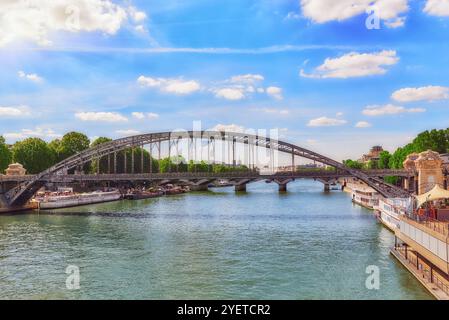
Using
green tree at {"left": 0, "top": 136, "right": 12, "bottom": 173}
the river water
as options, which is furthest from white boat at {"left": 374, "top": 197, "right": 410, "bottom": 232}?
green tree at {"left": 0, "top": 136, "right": 12, "bottom": 173}

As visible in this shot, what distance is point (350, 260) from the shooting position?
1038 inches

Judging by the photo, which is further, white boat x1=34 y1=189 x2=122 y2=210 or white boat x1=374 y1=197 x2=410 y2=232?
white boat x1=34 y1=189 x2=122 y2=210

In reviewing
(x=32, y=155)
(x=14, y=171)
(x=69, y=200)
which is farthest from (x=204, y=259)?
(x=32, y=155)

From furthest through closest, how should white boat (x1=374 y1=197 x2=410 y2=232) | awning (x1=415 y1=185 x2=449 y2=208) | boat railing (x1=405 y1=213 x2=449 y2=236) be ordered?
white boat (x1=374 y1=197 x2=410 y2=232), awning (x1=415 y1=185 x2=449 y2=208), boat railing (x1=405 y1=213 x2=449 y2=236)

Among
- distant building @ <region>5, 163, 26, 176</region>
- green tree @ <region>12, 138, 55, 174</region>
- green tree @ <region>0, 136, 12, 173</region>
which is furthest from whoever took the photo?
green tree @ <region>12, 138, 55, 174</region>

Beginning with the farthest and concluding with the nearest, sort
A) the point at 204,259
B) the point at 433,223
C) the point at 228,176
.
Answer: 1. the point at 228,176
2. the point at 204,259
3. the point at 433,223

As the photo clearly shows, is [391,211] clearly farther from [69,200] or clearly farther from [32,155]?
[32,155]

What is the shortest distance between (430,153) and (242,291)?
1606 inches

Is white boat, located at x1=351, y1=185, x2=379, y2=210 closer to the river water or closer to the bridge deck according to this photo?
the bridge deck

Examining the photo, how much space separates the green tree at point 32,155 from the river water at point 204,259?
4045 cm

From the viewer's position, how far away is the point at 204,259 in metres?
27.1

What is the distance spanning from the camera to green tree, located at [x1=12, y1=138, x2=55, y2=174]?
82.6m

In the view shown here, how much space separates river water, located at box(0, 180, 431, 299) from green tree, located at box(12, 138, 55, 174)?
1593 inches

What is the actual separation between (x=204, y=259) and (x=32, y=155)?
213ft
